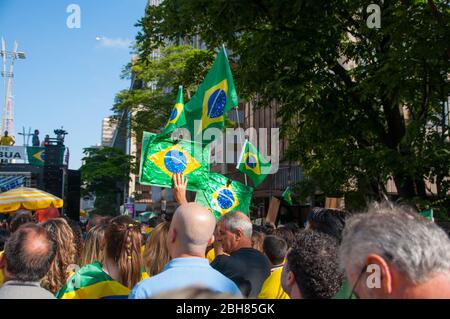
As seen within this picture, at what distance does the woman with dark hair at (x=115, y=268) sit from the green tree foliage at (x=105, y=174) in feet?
104

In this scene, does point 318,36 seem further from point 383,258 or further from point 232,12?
point 383,258

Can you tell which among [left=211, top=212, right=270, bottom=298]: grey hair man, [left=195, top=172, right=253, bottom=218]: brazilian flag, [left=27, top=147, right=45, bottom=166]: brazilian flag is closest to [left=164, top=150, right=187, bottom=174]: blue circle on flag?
[left=195, top=172, right=253, bottom=218]: brazilian flag

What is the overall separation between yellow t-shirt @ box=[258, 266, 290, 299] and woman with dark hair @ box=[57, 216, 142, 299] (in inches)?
37.9

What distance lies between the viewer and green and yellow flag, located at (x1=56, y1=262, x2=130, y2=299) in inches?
137

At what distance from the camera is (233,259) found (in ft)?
14.7

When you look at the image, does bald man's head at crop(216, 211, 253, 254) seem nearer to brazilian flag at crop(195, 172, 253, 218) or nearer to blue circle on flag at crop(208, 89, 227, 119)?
brazilian flag at crop(195, 172, 253, 218)

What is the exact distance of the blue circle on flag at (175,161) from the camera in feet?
22.3

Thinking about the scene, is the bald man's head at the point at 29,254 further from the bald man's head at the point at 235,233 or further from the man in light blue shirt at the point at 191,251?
the bald man's head at the point at 235,233

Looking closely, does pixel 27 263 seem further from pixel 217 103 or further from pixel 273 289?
pixel 217 103

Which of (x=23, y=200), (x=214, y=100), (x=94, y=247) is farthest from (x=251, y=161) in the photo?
(x=94, y=247)

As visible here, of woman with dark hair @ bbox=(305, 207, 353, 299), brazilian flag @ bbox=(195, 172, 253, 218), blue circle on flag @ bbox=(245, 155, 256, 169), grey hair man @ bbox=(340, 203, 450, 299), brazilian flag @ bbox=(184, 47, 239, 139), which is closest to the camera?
grey hair man @ bbox=(340, 203, 450, 299)

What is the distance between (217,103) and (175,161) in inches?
47.0
